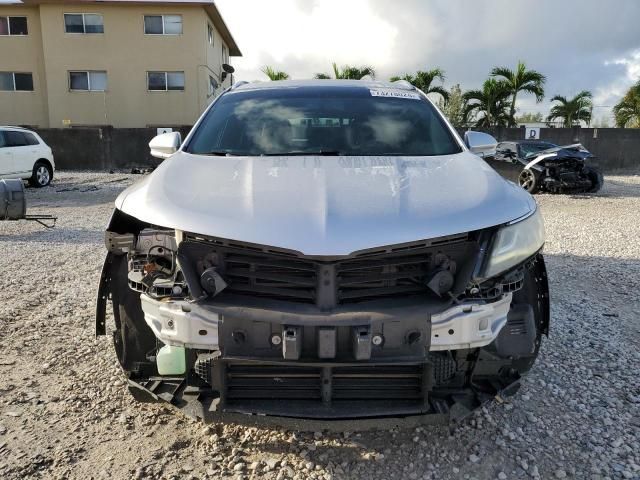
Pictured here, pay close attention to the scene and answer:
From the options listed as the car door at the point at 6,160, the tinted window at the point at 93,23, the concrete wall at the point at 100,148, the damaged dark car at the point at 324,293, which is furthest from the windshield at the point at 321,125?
the tinted window at the point at 93,23

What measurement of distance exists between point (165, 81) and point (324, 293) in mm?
24935

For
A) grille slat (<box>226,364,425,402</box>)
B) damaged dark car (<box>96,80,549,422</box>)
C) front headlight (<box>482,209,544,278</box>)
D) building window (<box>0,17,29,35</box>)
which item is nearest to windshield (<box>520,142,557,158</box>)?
damaged dark car (<box>96,80,549,422</box>)

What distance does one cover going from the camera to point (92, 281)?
5305 mm

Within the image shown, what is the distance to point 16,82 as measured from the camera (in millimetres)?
25266

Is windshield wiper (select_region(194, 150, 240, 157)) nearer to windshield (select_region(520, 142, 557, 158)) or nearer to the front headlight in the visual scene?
the front headlight

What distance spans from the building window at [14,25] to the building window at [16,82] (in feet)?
6.45

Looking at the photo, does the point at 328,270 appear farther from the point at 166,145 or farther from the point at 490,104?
the point at 490,104

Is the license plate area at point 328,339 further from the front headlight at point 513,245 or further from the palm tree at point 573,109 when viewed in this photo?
the palm tree at point 573,109

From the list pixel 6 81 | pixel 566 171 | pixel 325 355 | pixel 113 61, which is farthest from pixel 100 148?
pixel 325 355

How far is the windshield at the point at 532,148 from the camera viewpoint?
13498mm

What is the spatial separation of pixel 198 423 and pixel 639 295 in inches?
165

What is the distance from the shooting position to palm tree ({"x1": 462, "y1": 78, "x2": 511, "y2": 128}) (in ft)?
96.8

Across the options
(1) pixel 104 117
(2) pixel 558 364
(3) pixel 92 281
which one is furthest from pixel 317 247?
(1) pixel 104 117

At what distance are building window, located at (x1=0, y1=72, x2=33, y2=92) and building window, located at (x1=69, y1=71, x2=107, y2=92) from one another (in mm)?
2343
